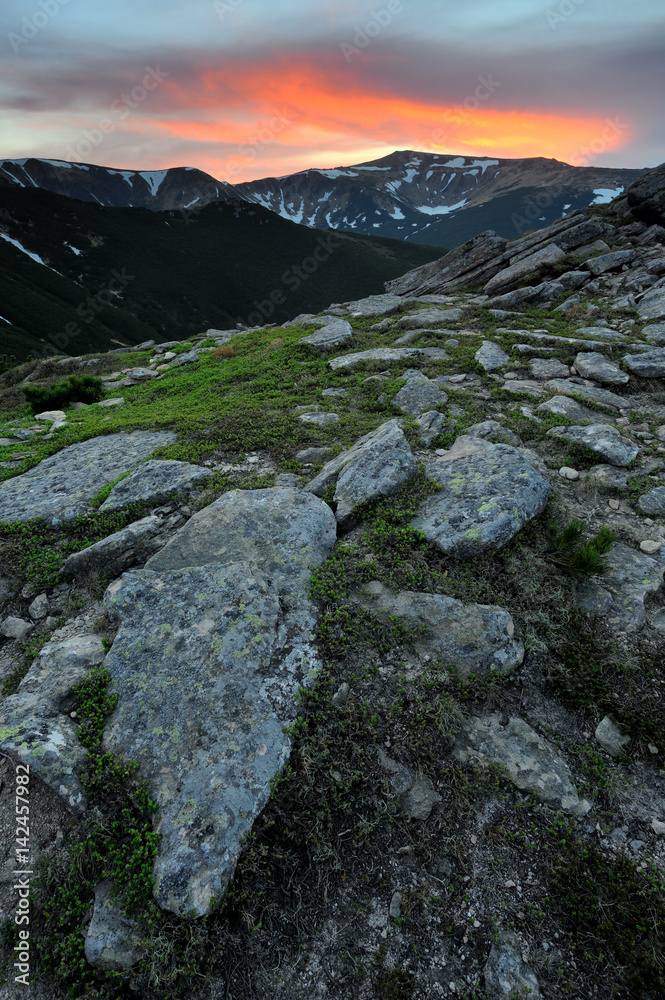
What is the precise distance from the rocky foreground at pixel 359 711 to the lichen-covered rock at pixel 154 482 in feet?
0.19

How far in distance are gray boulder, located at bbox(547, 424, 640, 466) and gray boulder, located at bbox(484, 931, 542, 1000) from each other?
26.4 feet

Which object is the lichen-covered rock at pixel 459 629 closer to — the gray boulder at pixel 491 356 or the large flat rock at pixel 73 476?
the large flat rock at pixel 73 476

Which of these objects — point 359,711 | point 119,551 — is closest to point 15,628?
point 119,551

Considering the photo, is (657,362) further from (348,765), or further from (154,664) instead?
(154,664)

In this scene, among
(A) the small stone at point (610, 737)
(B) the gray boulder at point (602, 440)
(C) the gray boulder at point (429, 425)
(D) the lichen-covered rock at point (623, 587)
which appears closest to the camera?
(A) the small stone at point (610, 737)

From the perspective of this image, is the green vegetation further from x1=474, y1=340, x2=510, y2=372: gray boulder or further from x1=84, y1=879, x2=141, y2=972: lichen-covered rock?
x1=84, y1=879, x2=141, y2=972: lichen-covered rock

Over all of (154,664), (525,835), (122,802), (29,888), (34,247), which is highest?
(34,247)

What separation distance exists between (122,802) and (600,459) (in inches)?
382

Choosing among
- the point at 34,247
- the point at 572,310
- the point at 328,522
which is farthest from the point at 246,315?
the point at 328,522

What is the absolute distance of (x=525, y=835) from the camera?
4.34 m

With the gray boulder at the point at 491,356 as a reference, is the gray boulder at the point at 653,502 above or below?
below

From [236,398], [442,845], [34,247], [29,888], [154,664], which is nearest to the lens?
[29,888]

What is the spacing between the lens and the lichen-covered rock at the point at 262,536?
684 cm

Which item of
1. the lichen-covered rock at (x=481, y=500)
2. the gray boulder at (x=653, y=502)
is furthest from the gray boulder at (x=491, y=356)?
Result: the gray boulder at (x=653, y=502)
